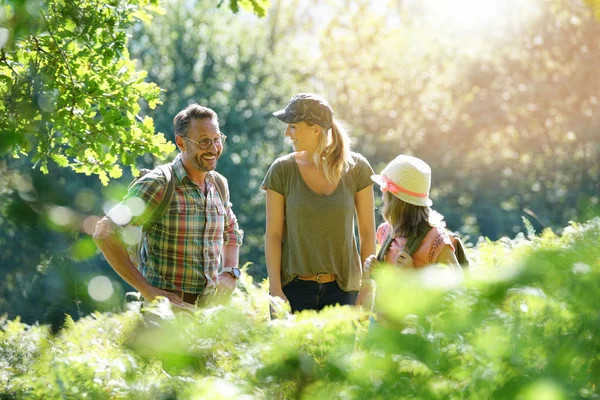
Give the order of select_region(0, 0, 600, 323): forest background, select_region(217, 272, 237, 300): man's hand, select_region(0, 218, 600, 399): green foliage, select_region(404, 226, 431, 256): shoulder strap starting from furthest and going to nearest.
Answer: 1. select_region(0, 0, 600, 323): forest background
2. select_region(217, 272, 237, 300): man's hand
3. select_region(404, 226, 431, 256): shoulder strap
4. select_region(0, 218, 600, 399): green foliage

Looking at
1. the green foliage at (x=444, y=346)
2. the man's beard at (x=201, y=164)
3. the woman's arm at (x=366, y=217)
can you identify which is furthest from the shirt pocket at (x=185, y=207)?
the green foliage at (x=444, y=346)

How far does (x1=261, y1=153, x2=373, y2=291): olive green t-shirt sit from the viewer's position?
5.18m

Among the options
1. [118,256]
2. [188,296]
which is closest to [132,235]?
[118,256]

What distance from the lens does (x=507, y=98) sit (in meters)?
25.8

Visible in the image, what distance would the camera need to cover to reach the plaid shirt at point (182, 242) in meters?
4.83

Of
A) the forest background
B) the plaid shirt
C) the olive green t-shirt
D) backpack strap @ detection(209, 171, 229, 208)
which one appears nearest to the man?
the plaid shirt

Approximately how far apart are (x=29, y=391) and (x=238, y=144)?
23667 millimetres

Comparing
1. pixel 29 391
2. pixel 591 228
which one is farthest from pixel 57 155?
pixel 591 228

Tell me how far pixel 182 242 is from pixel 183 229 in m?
0.07

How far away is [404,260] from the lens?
4.29 meters

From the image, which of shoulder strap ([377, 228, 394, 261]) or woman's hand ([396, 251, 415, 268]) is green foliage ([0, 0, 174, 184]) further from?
woman's hand ([396, 251, 415, 268])

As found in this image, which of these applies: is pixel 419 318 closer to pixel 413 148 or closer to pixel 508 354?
pixel 508 354

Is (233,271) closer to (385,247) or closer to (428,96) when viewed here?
(385,247)

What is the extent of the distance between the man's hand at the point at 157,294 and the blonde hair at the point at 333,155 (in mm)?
1136
